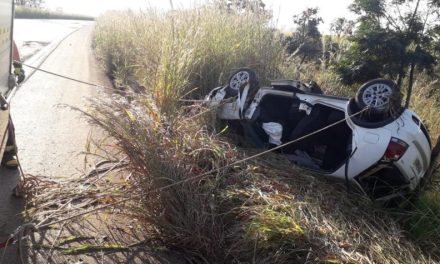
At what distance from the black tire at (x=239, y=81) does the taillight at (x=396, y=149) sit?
204 cm

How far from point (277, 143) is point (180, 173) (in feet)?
5.69

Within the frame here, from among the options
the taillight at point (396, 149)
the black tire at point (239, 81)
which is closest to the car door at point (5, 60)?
the black tire at point (239, 81)

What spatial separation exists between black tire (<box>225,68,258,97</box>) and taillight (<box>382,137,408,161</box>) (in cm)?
204

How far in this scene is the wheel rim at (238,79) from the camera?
18.1ft

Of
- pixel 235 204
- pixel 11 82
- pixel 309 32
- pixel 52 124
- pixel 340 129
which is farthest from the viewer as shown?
pixel 309 32

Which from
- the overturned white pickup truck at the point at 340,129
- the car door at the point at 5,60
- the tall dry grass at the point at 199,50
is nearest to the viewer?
the car door at the point at 5,60

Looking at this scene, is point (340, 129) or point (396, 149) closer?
point (396, 149)

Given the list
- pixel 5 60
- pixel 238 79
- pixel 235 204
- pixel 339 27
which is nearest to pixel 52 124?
pixel 5 60

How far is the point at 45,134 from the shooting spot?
5.98 metres

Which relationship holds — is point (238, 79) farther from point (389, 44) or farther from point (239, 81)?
point (389, 44)

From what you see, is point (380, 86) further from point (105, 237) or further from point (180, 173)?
point (105, 237)

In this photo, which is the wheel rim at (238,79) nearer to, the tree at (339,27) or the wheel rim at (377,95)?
the wheel rim at (377,95)

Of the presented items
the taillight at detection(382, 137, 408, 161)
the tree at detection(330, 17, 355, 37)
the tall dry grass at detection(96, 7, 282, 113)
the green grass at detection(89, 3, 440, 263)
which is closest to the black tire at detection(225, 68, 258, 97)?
the green grass at detection(89, 3, 440, 263)

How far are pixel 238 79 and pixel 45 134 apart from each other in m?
2.77
